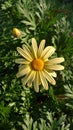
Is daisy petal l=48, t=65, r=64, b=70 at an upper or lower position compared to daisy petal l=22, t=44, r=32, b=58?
lower

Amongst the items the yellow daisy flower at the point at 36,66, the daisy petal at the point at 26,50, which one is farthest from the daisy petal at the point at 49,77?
the daisy petal at the point at 26,50

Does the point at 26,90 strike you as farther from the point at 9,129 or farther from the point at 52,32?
the point at 52,32

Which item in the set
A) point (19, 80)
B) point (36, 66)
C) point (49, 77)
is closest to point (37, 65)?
point (36, 66)

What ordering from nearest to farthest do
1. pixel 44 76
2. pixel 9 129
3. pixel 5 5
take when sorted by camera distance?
1. pixel 44 76
2. pixel 9 129
3. pixel 5 5

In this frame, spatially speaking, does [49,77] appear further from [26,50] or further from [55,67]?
[26,50]

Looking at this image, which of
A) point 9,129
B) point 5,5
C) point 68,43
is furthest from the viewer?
point 5,5

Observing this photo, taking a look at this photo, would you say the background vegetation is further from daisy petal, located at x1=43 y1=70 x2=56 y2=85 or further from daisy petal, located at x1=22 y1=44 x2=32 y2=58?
daisy petal, located at x1=22 y1=44 x2=32 y2=58

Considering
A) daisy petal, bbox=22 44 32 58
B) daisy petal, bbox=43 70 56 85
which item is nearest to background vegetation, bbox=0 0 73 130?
daisy petal, bbox=43 70 56 85

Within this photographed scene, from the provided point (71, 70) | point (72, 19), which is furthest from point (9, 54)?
point (72, 19)
